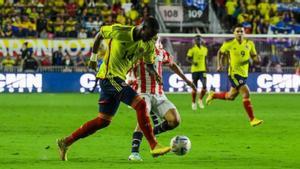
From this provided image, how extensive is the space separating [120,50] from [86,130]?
127 centimetres

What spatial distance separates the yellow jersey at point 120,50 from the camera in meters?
12.2

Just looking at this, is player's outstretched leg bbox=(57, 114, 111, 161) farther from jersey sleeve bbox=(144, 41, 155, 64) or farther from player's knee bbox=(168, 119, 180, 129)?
jersey sleeve bbox=(144, 41, 155, 64)

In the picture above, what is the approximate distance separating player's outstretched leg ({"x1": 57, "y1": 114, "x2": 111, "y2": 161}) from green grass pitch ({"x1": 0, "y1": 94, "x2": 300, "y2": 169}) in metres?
0.22

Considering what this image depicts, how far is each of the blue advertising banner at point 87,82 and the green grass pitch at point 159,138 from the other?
222 inches

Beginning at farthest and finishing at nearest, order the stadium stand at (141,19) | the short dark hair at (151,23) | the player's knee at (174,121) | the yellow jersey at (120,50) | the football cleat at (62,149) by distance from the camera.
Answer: the stadium stand at (141,19) → the player's knee at (174,121) → the football cleat at (62,149) → the yellow jersey at (120,50) → the short dark hair at (151,23)

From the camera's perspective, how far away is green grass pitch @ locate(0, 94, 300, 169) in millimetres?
12766

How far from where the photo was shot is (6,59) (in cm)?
3572

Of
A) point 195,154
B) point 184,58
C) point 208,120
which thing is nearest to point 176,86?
point 184,58

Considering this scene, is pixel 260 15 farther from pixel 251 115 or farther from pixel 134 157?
pixel 134 157

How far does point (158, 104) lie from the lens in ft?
43.3

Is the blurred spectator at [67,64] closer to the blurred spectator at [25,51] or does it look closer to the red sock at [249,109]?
the blurred spectator at [25,51]

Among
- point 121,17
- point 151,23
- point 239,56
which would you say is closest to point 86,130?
point 151,23

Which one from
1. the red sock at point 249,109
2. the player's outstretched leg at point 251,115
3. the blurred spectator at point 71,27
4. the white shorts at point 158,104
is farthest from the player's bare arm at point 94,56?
the blurred spectator at point 71,27

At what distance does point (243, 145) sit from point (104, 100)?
155 inches
